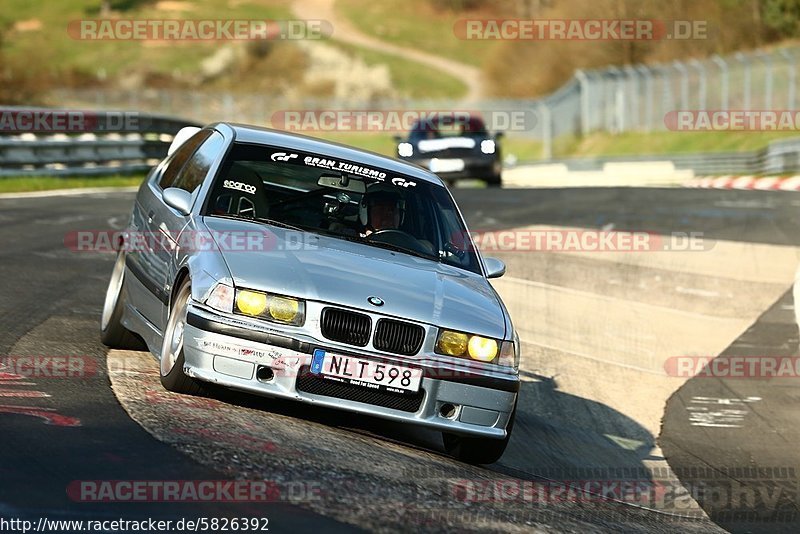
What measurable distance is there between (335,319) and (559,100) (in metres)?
51.6

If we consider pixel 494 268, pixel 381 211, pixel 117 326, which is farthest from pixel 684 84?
pixel 117 326

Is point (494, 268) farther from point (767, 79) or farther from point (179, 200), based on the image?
point (767, 79)

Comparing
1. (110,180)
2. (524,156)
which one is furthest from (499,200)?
(524,156)

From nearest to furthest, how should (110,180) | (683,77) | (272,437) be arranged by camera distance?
(272,437) < (110,180) < (683,77)

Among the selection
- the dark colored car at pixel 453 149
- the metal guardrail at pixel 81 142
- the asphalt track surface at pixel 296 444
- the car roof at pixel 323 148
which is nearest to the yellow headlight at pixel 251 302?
the asphalt track surface at pixel 296 444

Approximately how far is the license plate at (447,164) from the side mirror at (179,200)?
64.5 ft

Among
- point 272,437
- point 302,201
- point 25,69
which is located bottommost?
point 272,437

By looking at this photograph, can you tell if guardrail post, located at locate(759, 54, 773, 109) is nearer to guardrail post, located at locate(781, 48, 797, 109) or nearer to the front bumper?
guardrail post, located at locate(781, 48, 797, 109)

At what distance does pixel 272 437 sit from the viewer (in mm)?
6191

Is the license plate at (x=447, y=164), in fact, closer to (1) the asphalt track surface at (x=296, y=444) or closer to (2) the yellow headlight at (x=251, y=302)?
(1) the asphalt track surface at (x=296, y=444)

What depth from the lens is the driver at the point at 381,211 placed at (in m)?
7.91

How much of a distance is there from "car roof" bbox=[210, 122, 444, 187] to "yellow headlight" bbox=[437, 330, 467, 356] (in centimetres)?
177

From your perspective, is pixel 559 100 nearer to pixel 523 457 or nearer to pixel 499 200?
pixel 499 200

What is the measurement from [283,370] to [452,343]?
33.8 inches
